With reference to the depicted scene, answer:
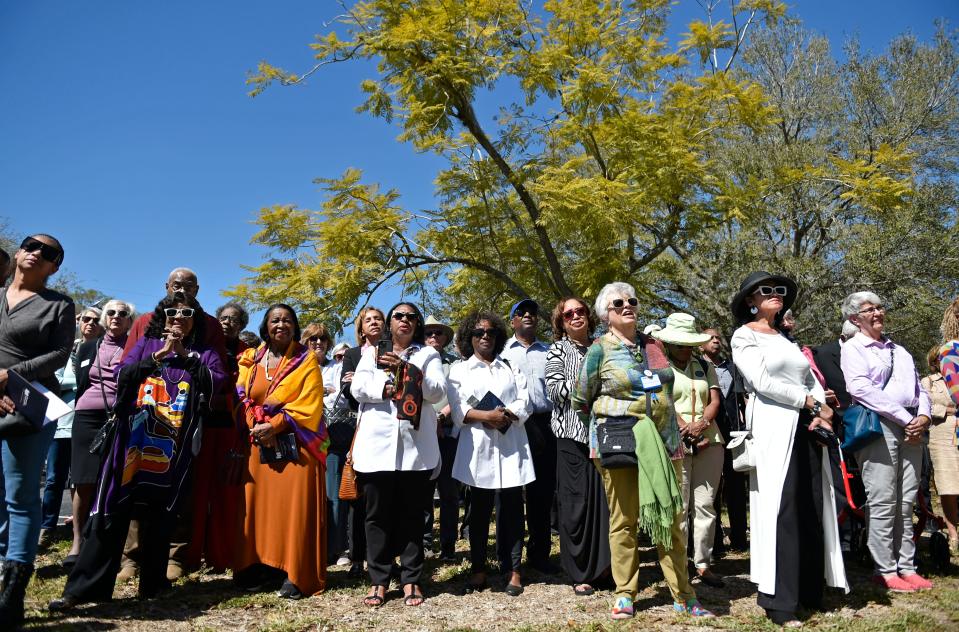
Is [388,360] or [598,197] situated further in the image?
[598,197]

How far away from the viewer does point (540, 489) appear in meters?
5.80

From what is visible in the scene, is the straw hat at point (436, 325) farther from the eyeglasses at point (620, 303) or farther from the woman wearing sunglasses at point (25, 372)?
the woman wearing sunglasses at point (25, 372)

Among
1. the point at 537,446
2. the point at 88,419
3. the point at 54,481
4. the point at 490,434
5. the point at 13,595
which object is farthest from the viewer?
the point at 54,481

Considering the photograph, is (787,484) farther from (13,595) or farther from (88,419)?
(88,419)

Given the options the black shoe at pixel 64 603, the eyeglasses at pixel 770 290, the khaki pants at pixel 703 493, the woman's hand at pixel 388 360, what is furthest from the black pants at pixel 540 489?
the black shoe at pixel 64 603

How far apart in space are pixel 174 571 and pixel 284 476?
1.36 metres

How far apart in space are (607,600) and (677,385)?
1819mm

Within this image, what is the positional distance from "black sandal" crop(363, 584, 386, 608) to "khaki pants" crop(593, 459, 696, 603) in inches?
65.0

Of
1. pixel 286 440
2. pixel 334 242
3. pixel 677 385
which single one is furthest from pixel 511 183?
pixel 286 440

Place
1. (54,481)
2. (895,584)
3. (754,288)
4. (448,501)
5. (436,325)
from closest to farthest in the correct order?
(754,288), (895,584), (448,501), (54,481), (436,325)

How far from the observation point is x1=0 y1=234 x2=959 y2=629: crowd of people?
4.20 metres

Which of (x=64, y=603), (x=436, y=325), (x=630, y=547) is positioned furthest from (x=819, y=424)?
(x=64, y=603)

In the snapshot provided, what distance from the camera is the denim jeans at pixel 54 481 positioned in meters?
6.63

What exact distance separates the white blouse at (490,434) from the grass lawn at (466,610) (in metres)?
0.87
